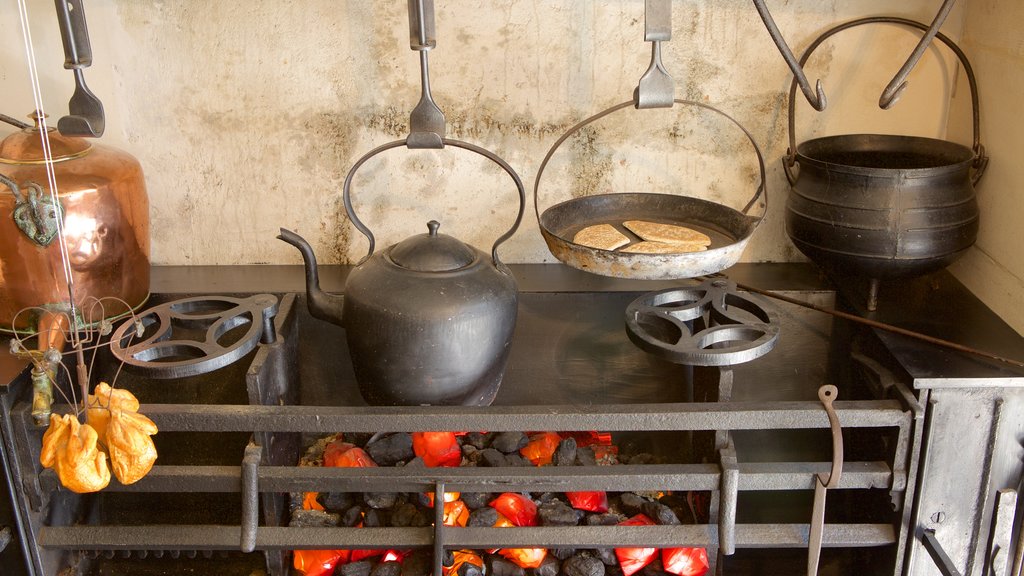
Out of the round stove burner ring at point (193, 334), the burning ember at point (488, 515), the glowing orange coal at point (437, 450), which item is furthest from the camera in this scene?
the glowing orange coal at point (437, 450)

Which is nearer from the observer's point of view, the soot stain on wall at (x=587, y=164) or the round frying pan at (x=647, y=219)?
the round frying pan at (x=647, y=219)

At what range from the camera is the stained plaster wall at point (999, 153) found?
7.16 ft

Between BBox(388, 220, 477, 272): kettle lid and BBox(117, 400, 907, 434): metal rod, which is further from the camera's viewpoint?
BBox(388, 220, 477, 272): kettle lid

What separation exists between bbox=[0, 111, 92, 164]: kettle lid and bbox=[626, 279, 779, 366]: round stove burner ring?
4.55 feet

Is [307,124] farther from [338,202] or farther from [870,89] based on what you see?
[870,89]

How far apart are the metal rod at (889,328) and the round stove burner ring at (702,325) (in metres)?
0.16

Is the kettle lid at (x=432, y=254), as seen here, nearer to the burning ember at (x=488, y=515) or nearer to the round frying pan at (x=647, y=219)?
the round frying pan at (x=647, y=219)

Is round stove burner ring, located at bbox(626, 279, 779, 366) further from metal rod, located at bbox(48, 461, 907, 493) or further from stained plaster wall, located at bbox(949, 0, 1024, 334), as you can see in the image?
stained plaster wall, located at bbox(949, 0, 1024, 334)

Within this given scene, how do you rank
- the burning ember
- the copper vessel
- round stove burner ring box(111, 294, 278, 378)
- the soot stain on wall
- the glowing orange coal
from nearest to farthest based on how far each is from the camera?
1. round stove burner ring box(111, 294, 278, 378)
2. the copper vessel
3. the burning ember
4. the glowing orange coal
5. the soot stain on wall

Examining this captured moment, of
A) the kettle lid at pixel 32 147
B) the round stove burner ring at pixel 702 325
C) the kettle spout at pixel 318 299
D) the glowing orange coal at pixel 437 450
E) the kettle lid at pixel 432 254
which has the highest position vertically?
the kettle lid at pixel 32 147

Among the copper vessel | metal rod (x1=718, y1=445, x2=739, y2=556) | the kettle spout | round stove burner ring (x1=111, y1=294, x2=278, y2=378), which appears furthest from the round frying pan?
the copper vessel

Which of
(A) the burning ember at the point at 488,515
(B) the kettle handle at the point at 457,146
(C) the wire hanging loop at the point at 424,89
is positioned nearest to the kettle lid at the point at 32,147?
(B) the kettle handle at the point at 457,146

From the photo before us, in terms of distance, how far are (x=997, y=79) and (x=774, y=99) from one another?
55 cm

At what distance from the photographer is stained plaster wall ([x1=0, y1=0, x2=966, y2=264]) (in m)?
2.44
